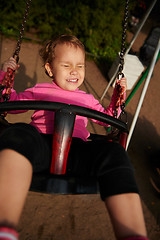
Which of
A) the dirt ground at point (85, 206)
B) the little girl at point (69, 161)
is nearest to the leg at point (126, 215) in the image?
the little girl at point (69, 161)

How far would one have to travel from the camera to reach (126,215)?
0.59 m

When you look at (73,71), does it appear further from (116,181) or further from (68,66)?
(116,181)

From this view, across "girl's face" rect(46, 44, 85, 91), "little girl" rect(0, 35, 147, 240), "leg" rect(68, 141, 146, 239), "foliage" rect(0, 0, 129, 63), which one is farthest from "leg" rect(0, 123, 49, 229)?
"foliage" rect(0, 0, 129, 63)

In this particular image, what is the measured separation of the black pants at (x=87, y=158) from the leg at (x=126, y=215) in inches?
0.8

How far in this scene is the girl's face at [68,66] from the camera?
3.37 feet

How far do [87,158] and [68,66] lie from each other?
0.51 m

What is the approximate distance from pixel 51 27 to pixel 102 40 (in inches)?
35.8

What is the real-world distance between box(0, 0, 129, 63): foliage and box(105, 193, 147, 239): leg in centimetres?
286

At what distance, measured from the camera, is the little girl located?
1.78 ft

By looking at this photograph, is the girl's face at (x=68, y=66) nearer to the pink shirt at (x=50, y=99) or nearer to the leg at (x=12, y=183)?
the pink shirt at (x=50, y=99)

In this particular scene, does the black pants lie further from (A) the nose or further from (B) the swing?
(A) the nose

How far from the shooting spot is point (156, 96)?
114 inches

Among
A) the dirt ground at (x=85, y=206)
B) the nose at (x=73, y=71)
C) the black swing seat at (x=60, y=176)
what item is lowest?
the dirt ground at (x=85, y=206)

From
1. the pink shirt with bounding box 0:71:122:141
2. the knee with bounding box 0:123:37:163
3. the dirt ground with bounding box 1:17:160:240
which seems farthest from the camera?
the dirt ground with bounding box 1:17:160:240
